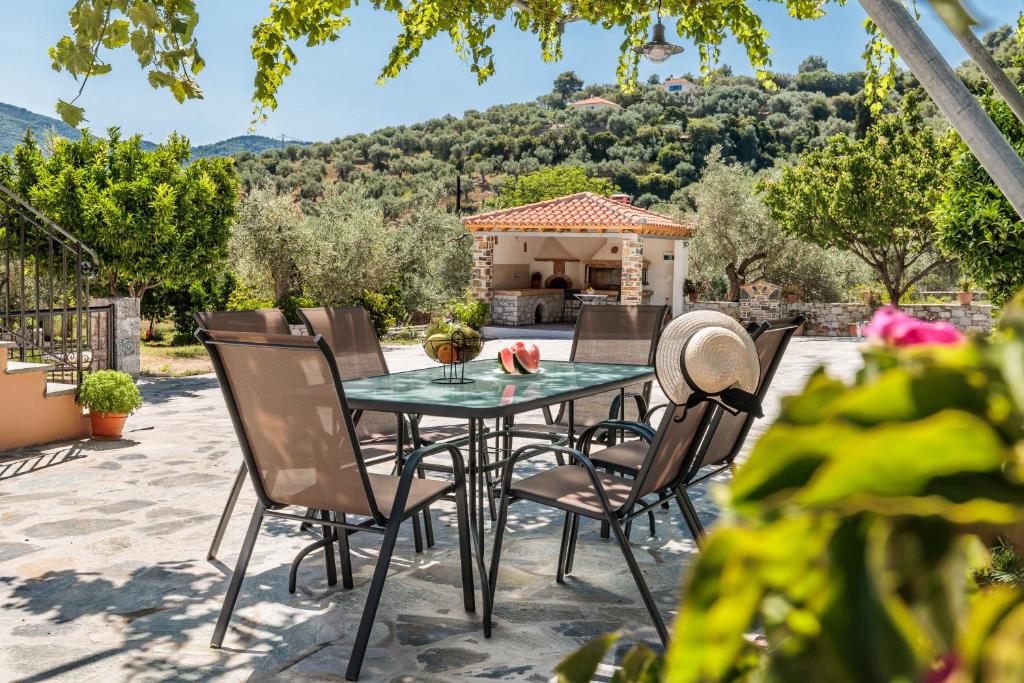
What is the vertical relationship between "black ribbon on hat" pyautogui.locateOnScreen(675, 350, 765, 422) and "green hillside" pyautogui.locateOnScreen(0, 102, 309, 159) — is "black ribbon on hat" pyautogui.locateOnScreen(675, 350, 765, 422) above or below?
below

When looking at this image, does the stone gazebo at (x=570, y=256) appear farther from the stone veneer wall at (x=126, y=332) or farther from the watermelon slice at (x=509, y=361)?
the watermelon slice at (x=509, y=361)

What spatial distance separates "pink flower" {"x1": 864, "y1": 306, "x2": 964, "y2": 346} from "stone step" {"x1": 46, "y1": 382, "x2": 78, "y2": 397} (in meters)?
6.45

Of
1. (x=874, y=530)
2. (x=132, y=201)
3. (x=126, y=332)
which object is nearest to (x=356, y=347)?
(x=874, y=530)

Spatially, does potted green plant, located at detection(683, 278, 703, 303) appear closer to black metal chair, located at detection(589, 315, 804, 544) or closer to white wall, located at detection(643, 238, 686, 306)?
white wall, located at detection(643, 238, 686, 306)

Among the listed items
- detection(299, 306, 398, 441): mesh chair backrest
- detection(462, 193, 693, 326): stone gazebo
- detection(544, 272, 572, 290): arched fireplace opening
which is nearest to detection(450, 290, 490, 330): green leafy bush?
detection(462, 193, 693, 326): stone gazebo

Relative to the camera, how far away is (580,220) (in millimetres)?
18969

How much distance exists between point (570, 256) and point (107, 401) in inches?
629

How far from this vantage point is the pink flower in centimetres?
46

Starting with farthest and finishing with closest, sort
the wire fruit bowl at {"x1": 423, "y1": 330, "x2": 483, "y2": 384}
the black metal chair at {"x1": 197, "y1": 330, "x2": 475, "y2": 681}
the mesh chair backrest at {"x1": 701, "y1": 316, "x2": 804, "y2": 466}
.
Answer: the wire fruit bowl at {"x1": 423, "y1": 330, "x2": 483, "y2": 384}, the mesh chair backrest at {"x1": 701, "y1": 316, "x2": 804, "y2": 466}, the black metal chair at {"x1": 197, "y1": 330, "x2": 475, "y2": 681}

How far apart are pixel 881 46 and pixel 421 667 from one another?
13.2 feet

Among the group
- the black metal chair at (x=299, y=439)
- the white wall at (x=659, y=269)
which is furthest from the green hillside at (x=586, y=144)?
the black metal chair at (x=299, y=439)

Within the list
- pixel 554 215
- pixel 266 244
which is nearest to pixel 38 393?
pixel 266 244

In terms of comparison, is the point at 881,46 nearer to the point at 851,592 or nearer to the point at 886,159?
the point at 851,592

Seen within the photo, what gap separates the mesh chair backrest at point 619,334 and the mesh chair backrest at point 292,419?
2.37 m
